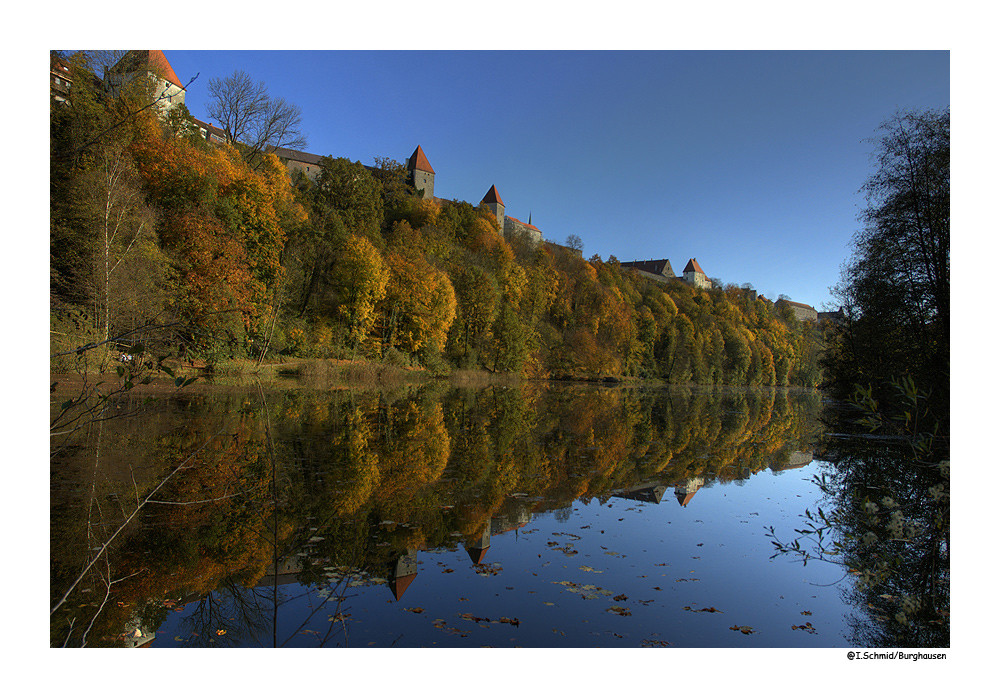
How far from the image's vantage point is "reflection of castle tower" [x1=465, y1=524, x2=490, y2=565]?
5.82 meters

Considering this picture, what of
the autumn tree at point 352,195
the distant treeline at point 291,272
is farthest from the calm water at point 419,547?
the autumn tree at point 352,195

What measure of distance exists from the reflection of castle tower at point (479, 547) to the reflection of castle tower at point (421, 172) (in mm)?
70863

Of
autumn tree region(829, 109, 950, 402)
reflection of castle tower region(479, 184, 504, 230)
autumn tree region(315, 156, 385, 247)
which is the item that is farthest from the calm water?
reflection of castle tower region(479, 184, 504, 230)

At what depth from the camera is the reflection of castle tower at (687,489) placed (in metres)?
8.88

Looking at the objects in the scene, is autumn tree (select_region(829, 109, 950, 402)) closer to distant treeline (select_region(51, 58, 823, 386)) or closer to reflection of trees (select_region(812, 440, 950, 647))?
reflection of trees (select_region(812, 440, 950, 647))

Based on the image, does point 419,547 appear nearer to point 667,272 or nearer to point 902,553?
point 902,553

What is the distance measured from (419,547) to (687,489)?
17.5 feet

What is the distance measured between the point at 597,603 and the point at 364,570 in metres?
2.15

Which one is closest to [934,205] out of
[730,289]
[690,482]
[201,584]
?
[690,482]

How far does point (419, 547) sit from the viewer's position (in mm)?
5973

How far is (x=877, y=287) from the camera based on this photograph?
15.3 metres

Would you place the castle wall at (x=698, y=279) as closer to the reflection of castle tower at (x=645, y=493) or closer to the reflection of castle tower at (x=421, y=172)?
the reflection of castle tower at (x=421, y=172)

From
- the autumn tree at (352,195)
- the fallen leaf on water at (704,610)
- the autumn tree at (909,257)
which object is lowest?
the fallen leaf on water at (704,610)
